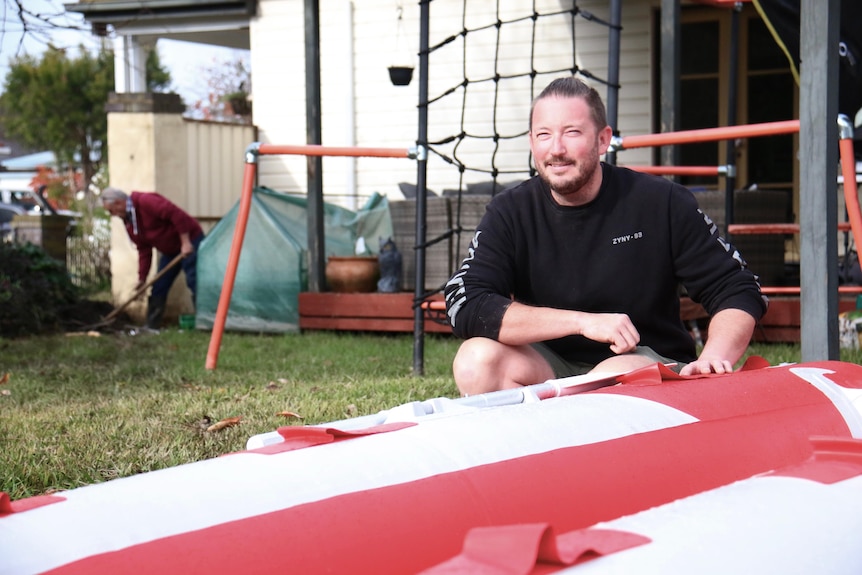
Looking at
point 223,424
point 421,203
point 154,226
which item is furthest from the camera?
point 154,226

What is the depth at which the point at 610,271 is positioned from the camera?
2.85 m

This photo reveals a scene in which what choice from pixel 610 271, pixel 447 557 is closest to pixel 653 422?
pixel 447 557

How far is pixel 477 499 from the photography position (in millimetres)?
1529

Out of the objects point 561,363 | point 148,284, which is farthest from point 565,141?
point 148,284

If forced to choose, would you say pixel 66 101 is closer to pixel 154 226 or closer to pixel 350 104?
pixel 350 104

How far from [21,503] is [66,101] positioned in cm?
2683

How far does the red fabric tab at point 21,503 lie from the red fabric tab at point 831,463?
3.39 feet

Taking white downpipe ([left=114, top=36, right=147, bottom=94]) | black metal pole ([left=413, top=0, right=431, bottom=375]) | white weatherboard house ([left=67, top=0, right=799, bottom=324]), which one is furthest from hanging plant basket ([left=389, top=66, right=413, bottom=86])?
black metal pole ([left=413, top=0, right=431, bottom=375])

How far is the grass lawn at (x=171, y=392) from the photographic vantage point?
3.12 metres

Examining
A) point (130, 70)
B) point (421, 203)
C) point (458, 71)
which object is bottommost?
point (421, 203)

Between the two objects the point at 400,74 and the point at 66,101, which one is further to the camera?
the point at 66,101

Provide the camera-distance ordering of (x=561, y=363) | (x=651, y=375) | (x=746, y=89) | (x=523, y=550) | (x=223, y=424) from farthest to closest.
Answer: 1. (x=746, y=89)
2. (x=223, y=424)
3. (x=561, y=363)
4. (x=651, y=375)
5. (x=523, y=550)

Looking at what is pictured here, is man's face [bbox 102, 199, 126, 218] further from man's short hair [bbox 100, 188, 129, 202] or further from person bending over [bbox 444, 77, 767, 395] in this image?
person bending over [bbox 444, 77, 767, 395]

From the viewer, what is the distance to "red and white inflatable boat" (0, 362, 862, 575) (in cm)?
125
